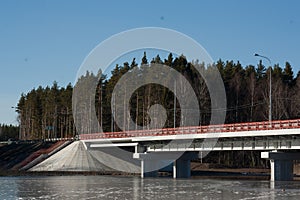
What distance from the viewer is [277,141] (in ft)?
202

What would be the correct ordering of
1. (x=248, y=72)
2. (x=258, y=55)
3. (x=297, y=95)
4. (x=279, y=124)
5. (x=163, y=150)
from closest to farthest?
1. (x=279, y=124)
2. (x=258, y=55)
3. (x=163, y=150)
4. (x=297, y=95)
5. (x=248, y=72)

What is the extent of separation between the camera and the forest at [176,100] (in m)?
108

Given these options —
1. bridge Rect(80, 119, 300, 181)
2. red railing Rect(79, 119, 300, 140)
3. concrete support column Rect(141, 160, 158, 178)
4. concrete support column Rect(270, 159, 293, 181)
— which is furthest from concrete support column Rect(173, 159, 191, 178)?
concrete support column Rect(270, 159, 293, 181)

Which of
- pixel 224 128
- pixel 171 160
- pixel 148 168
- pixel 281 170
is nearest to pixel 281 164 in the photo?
pixel 281 170

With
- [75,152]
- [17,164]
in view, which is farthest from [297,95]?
[17,164]

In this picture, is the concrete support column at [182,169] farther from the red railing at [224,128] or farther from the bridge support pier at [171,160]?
the red railing at [224,128]

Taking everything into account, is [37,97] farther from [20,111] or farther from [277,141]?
[277,141]

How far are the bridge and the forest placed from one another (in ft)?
42.7

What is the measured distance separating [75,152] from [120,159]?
820 centimetres

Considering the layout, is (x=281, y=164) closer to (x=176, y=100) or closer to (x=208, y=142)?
(x=208, y=142)

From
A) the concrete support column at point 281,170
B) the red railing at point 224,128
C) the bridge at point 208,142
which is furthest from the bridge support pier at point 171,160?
the concrete support column at point 281,170

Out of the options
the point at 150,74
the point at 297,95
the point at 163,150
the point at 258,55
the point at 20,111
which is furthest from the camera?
the point at 20,111

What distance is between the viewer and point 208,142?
69938 millimetres

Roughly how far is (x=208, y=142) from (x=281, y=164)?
31.6ft
